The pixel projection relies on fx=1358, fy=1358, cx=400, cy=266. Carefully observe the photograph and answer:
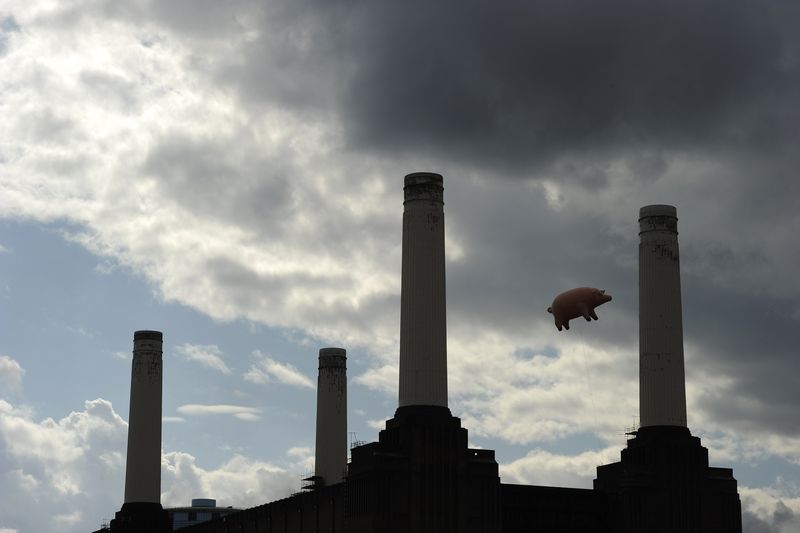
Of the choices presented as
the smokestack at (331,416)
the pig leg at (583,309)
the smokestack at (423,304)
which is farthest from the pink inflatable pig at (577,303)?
the smokestack at (331,416)

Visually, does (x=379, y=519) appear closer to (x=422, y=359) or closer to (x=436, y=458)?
(x=436, y=458)

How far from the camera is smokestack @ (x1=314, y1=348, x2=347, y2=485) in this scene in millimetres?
101875

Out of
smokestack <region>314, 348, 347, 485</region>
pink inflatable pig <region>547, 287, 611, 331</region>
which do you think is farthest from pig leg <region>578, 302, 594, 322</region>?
smokestack <region>314, 348, 347, 485</region>

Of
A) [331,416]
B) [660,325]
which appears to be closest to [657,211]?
[660,325]

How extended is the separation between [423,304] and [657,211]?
15306mm

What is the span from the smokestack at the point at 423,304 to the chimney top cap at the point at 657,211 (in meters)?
12.4

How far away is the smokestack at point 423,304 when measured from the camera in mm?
67750

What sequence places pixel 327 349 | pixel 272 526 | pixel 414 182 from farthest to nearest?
1. pixel 327 349
2. pixel 272 526
3. pixel 414 182

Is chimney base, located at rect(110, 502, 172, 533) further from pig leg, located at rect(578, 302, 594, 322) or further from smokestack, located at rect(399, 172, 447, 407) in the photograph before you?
pig leg, located at rect(578, 302, 594, 322)

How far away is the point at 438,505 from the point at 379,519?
116 inches

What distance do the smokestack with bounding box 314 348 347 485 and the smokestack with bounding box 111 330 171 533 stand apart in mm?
12724

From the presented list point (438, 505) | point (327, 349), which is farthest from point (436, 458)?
point (327, 349)

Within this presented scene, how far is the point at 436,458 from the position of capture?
66.4 metres

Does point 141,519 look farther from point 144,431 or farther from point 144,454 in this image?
point 144,431
